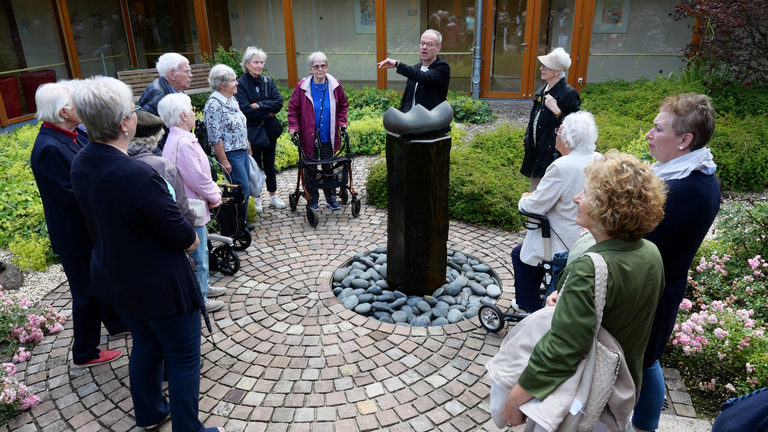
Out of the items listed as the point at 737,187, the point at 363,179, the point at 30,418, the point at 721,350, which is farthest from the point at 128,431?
the point at 737,187

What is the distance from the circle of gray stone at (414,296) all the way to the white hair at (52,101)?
8.35 feet

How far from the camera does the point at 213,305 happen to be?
4.18 m

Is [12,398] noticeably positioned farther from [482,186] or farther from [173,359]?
[482,186]

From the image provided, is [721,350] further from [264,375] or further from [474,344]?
[264,375]

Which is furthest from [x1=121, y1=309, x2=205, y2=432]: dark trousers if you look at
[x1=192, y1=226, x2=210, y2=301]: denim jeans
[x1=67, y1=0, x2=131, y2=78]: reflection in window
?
[x1=67, y1=0, x2=131, y2=78]: reflection in window

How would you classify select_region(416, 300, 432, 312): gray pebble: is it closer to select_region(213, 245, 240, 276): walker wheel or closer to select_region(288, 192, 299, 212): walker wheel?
select_region(213, 245, 240, 276): walker wheel

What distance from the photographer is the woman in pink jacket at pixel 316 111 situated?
609 cm

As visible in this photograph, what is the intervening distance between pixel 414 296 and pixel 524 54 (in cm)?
1030

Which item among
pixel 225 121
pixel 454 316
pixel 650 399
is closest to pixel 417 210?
pixel 454 316

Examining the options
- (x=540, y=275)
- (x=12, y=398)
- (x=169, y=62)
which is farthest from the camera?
(x=169, y=62)

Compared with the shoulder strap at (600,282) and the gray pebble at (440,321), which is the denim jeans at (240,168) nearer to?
the gray pebble at (440,321)

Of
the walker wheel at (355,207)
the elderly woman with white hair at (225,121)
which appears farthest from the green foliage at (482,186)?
the elderly woman with white hair at (225,121)

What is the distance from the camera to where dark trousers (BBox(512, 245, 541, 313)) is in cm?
365

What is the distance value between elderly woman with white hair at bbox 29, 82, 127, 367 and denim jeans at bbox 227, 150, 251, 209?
1960 millimetres
